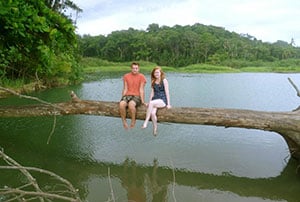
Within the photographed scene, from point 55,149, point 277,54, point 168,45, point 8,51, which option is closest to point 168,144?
point 55,149

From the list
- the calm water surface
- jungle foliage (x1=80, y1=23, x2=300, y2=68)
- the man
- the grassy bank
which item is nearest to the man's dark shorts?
the man

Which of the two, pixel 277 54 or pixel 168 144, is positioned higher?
pixel 277 54

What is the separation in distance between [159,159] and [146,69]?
54086mm

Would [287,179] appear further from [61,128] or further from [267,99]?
[267,99]

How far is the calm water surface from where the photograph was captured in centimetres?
575

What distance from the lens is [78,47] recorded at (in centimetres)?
3134

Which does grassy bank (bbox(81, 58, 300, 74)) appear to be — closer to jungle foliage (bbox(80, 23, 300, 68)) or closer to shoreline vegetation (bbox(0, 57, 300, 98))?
shoreline vegetation (bbox(0, 57, 300, 98))

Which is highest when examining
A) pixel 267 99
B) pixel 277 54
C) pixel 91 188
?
pixel 277 54

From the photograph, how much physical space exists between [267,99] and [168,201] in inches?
545

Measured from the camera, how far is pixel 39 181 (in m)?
6.00

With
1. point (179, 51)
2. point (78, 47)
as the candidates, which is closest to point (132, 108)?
point (78, 47)

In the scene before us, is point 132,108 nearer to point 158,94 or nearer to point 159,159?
point 158,94

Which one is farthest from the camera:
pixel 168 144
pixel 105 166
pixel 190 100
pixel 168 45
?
pixel 168 45

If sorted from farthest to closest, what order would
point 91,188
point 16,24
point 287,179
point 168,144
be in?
1. point 168,144
2. point 16,24
3. point 287,179
4. point 91,188
